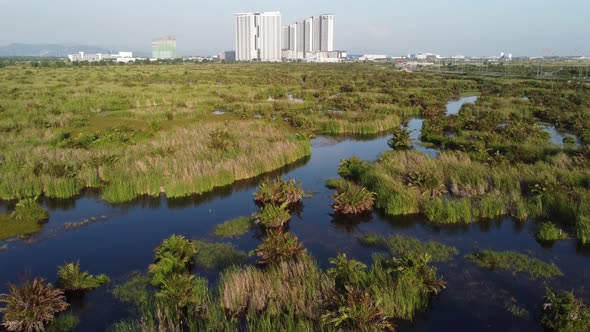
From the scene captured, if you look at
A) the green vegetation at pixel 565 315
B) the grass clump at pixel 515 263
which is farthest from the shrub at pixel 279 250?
the green vegetation at pixel 565 315

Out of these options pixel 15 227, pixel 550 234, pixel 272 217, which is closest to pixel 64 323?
pixel 15 227

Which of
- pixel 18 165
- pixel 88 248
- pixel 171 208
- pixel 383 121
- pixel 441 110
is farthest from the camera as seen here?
pixel 441 110

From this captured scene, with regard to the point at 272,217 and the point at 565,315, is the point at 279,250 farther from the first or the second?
the point at 565,315

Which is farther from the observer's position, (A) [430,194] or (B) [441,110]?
(B) [441,110]

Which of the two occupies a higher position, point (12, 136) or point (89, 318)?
point (12, 136)

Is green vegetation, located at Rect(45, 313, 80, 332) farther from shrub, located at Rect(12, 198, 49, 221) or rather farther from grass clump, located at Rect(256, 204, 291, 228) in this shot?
shrub, located at Rect(12, 198, 49, 221)

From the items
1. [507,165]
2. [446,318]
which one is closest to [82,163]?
[446,318]

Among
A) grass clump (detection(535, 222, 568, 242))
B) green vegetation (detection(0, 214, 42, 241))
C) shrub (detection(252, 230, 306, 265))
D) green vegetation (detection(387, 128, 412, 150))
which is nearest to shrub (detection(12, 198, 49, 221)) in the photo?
green vegetation (detection(0, 214, 42, 241))

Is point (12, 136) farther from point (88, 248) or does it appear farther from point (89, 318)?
point (89, 318)
